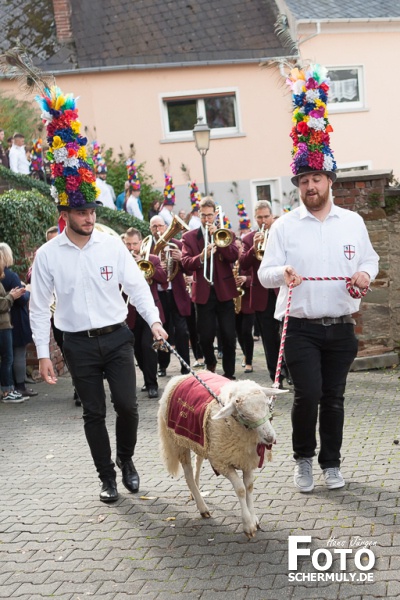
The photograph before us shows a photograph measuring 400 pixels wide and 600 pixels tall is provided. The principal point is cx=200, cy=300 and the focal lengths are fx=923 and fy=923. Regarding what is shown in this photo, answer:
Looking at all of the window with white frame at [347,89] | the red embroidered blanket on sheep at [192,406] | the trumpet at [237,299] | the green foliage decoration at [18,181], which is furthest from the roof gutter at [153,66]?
the red embroidered blanket on sheep at [192,406]

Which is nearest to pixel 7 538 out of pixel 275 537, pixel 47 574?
pixel 47 574

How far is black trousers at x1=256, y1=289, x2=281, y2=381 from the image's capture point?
11.4 m

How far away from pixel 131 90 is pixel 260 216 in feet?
52.3

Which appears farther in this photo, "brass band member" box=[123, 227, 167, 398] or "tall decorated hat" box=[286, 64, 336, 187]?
"brass band member" box=[123, 227, 167, 398]

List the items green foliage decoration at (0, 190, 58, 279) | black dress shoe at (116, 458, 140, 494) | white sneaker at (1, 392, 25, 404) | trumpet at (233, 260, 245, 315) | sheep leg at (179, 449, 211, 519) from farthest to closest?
1. green foliage decoration at (0, 190, 58, 279)
2. trumpet at (233, 260, 245, 315)
3. white sneaker at (1, 392, 25, 404)
4. black dress shoe at (116, 458, 140, 494)
5. sheep leg at (179, 449, 211, 519)

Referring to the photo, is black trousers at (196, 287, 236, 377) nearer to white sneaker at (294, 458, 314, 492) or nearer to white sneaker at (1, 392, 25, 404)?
white sneaker at (1, 392, 25, 404)

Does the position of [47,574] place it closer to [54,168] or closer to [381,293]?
[54,168]

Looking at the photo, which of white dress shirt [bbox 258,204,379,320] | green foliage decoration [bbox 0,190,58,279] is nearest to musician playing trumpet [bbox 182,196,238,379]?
green foliage decoration [bbox 0,190,58,279]

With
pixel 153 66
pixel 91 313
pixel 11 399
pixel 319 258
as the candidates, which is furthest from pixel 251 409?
pixel 153 66

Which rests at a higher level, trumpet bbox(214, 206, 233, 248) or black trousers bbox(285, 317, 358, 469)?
trumpet bbox(214, 206, 233, 248)

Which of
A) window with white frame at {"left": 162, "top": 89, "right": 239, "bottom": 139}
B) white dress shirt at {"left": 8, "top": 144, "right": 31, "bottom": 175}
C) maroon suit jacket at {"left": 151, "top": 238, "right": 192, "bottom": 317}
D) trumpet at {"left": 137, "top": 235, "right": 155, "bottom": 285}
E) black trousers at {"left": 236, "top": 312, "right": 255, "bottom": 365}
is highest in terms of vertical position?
window with white frame at {"left": 162, "top": 89, "right": 239, "bottom": 139}

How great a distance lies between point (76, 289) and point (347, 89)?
2356cm

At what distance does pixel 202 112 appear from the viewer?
90.3ft

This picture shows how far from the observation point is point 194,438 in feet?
20.0
